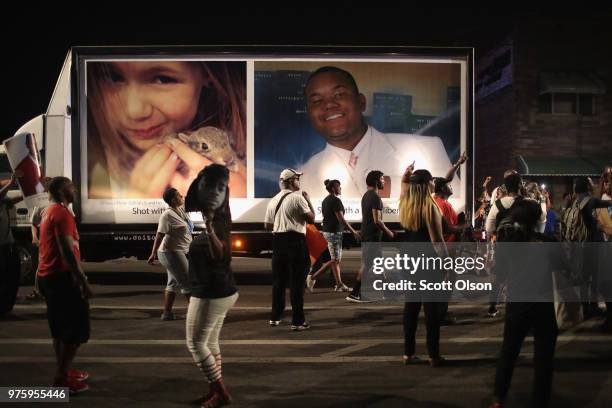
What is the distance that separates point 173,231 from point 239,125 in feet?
10.4

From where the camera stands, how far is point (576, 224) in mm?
7848

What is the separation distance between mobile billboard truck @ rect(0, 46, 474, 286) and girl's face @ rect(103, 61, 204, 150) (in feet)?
0.05

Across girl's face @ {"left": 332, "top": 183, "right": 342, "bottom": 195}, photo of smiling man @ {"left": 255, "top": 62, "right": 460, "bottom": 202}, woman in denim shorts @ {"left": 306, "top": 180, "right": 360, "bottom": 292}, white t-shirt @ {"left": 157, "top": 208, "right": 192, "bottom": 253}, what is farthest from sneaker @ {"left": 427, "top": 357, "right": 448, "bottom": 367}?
photo of smiling man @ {"left": 255, "top": 62, "right": 460, "bottom": 202}

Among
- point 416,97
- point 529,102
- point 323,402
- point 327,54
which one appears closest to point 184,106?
point 327,54

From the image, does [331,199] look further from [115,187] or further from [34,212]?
[34,212]

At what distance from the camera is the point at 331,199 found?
33.4 feet

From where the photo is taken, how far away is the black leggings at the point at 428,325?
19.5ft

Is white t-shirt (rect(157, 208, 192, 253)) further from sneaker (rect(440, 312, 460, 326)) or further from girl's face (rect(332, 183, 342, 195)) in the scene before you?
sneaker (rect(440, 312, 460, 326))

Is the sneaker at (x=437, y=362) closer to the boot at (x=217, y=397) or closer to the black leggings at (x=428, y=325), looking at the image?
the black leggings at (x=428, y=325)

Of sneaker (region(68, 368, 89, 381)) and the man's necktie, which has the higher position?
the man's necktie

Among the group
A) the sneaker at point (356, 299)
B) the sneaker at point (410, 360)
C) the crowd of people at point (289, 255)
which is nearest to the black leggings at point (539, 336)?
the crowd of people at point (289, 255)

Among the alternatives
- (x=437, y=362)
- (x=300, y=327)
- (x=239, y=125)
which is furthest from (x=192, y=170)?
(x=437, y=362)

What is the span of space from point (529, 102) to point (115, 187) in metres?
18.2

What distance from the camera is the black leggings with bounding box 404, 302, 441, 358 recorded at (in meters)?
5.95
